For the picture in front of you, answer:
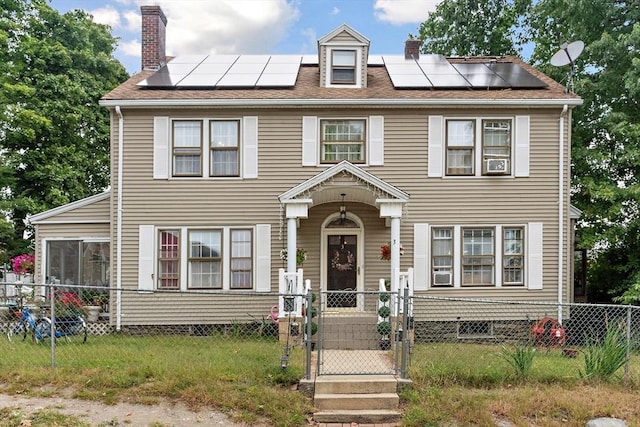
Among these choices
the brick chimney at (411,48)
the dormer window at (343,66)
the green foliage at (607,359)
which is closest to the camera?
the green foliage at (607,359)

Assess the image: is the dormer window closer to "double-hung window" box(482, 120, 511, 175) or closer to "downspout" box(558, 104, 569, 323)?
"double-hung window" box(482, 120, 511, 175)

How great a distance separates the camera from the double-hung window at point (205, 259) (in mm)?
10750

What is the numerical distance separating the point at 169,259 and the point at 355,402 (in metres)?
6.52

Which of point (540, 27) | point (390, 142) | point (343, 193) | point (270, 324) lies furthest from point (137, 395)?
point (540, 27)

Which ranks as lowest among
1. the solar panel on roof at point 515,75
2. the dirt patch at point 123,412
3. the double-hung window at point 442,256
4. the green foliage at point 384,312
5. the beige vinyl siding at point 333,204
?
the dirt patch at point 123,412

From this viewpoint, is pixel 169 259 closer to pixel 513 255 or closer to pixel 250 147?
pixel 250 147

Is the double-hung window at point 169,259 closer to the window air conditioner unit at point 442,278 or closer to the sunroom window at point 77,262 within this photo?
the sunroom window at point 77,262

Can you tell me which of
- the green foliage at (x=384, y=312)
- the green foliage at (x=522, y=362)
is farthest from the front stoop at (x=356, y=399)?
the green foliage at (x=384, y=312)

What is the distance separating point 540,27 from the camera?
57.9 feet

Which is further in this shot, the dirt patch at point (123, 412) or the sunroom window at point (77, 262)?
the sunroom window at point (77, 262)

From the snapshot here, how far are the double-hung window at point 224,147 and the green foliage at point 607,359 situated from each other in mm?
8133

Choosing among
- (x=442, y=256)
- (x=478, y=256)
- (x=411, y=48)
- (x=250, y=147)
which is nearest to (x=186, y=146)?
(x=250, y=147)

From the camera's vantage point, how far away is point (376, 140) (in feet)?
35.4

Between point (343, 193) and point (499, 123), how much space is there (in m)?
4.39
